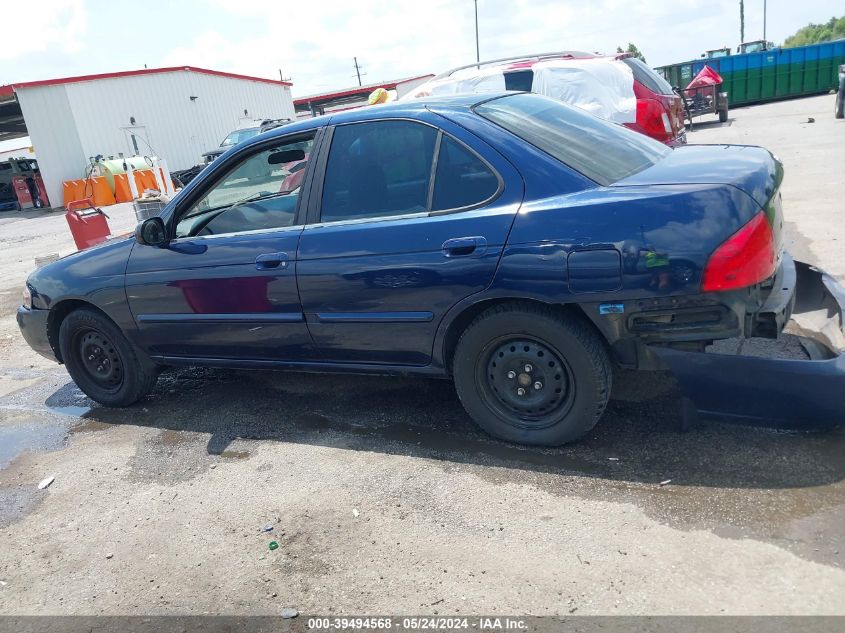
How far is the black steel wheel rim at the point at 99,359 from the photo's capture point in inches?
193

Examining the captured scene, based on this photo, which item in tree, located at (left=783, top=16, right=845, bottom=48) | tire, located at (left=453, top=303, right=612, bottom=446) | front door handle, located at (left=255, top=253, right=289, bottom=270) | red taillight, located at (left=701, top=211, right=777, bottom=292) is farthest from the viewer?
tree, located at (left=783, top=16, right=845, bottom=48)

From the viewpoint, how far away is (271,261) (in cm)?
391

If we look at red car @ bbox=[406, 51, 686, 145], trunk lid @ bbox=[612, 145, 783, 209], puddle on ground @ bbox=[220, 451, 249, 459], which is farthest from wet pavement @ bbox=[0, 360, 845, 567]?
red car @ bbox=[406, 51, 686, 145]

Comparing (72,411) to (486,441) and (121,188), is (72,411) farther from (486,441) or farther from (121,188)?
(121,188)

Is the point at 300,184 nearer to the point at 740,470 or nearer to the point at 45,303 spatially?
the point at 45,303

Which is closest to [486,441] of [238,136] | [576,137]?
[576,137]

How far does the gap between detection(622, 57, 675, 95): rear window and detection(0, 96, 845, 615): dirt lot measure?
5.61m

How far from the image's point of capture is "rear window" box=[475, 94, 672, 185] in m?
3.42

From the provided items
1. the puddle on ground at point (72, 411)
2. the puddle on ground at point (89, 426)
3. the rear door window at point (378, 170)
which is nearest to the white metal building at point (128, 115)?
the puddle on ground at point (72, 411)

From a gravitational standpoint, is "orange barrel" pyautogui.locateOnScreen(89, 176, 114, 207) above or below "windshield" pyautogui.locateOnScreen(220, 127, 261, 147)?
below

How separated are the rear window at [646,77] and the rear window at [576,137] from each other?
5.00 m

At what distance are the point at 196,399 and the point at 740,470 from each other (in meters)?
3.64

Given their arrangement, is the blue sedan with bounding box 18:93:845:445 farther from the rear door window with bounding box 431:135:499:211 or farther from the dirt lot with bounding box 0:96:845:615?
the dirt lot with bounding box 0:96:845:615

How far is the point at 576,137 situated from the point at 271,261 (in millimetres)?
1811
